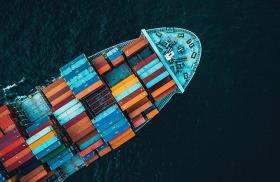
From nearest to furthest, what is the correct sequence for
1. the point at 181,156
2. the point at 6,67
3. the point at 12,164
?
the point at 12,164 < the point at 181,156 < the point at 6,67

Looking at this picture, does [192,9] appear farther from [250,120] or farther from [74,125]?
[74,125]

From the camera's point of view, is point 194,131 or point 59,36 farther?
point 59,36

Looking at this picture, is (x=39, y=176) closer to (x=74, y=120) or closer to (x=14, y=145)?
(x=14, y=145)

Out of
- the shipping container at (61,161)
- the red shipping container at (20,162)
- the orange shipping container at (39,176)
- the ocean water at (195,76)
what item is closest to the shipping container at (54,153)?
the shipping container at (61,161)

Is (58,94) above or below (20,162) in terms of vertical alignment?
above

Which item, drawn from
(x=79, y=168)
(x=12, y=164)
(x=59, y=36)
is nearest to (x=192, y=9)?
(x=59, y=36)

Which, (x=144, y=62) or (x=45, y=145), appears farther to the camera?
(x=144, y=62)

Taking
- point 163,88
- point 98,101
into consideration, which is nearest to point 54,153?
point 98,101

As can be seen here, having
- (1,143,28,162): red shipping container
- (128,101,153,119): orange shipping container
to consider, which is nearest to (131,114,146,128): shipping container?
(128,101,153,119): orange shipping container
